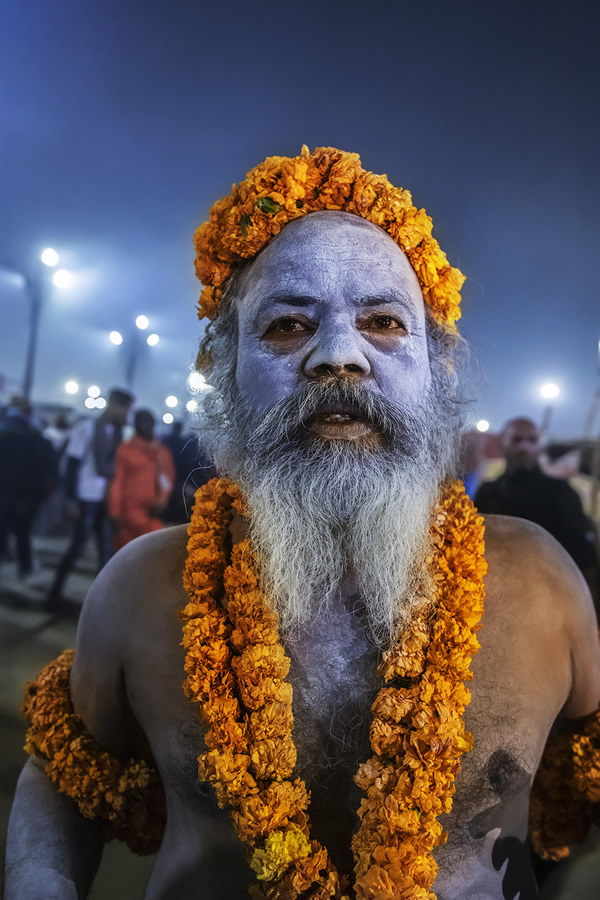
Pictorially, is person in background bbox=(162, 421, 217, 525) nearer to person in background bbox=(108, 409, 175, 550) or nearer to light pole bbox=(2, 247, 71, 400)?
person in background bbox=(108, 409, 175, 550)

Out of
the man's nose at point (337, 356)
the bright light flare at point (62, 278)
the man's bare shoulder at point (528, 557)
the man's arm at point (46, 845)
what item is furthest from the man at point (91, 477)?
the man's bare shoulder at point (528, 557)

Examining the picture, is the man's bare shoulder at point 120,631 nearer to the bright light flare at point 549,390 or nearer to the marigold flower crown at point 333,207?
the marigold flower crown at point 333,207

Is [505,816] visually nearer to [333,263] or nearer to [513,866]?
[513,866]

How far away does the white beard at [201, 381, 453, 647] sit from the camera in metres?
1.23

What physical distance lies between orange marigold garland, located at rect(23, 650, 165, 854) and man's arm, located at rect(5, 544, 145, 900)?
3 cm

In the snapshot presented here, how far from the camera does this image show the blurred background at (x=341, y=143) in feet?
6.46

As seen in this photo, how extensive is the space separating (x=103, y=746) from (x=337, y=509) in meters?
0.92

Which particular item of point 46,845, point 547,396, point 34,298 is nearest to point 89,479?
point 34,298

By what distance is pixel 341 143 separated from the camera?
202 cm

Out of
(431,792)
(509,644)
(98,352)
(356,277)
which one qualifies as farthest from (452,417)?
(98,352)

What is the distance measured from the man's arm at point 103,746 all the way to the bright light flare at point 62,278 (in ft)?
4.40

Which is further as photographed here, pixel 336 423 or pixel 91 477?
pixel 91 477

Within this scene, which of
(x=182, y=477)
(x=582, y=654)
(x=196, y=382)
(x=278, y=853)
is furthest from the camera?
(x=182, y=477)

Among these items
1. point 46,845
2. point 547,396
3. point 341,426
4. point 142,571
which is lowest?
point 46,845
